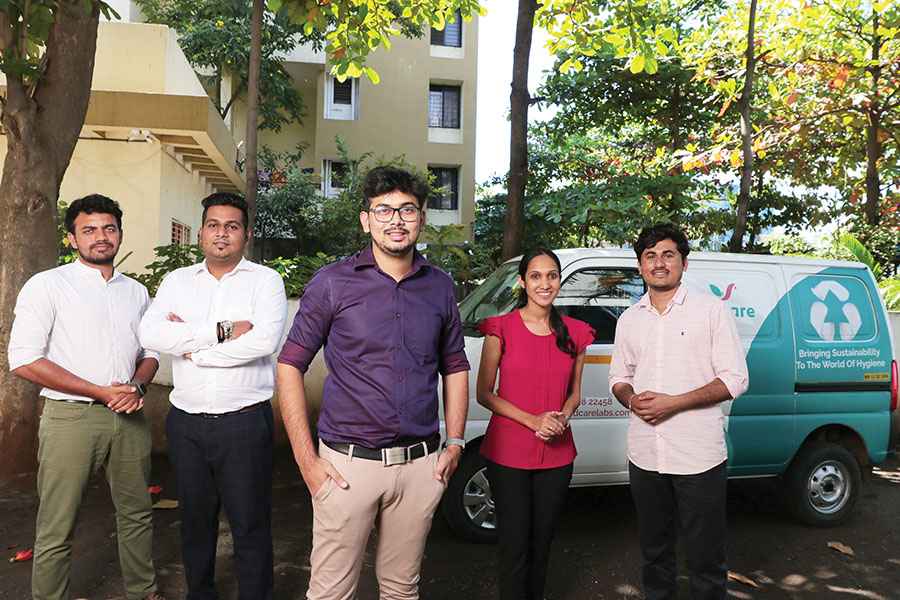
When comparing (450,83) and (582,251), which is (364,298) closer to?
(582,251)

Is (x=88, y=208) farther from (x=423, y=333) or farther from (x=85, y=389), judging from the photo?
(x=423, y=333)

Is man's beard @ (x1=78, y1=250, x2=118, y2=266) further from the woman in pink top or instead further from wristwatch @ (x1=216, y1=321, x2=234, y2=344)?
the woman in pink top

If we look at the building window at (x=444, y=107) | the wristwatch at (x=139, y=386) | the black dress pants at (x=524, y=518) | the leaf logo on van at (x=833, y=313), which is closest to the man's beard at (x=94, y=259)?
the wristwatch at (x=139, y=386)

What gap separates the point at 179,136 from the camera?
37.5 feet

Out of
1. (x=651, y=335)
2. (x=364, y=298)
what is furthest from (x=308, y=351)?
(x=651, y=335)

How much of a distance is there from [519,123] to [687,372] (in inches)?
181

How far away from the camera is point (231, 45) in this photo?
18.5m

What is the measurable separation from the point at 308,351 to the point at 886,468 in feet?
23.3

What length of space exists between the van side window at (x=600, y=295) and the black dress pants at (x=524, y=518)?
160cm

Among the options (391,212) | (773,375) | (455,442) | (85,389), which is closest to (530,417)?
(455,442)

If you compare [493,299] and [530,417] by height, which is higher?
[493,299]

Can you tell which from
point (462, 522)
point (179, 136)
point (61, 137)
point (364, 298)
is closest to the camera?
point (364, 298)

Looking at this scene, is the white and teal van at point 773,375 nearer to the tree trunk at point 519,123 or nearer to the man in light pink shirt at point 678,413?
the man in light pink shirt at point 678,413

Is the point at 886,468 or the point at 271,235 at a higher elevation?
the point at 271,235
